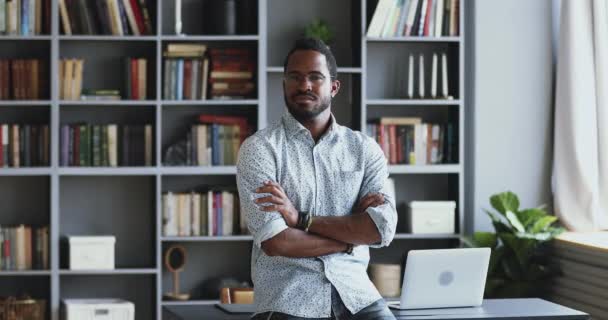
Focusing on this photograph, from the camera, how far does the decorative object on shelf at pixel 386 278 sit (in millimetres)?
5914

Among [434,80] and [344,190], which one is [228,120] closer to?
[434,80]

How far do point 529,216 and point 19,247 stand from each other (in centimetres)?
280

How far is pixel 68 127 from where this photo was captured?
5.77 meters

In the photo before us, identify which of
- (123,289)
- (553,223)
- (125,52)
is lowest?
(123,289)

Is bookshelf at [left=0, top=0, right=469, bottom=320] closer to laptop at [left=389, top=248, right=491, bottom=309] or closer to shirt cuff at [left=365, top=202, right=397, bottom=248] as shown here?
laptop at [left=389, top=248, right=491, bottom=309]

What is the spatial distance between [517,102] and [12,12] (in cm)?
289

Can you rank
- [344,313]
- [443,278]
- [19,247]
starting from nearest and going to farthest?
[344,313], [443,278], [19,247]

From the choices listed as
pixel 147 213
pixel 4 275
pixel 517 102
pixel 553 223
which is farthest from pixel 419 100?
pixel 4 275

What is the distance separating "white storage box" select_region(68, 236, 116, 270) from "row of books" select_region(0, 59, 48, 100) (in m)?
0.83

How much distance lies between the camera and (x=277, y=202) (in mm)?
3059

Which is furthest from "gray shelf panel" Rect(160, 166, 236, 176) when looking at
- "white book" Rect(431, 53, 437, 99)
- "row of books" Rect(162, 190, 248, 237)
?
"white book" Rect(431, 53, 437, 99)

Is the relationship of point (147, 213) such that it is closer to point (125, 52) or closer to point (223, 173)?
point (223, 173)

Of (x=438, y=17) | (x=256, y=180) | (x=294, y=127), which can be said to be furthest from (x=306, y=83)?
(x=438, y=17)

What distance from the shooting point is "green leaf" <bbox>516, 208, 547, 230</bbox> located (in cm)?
565
